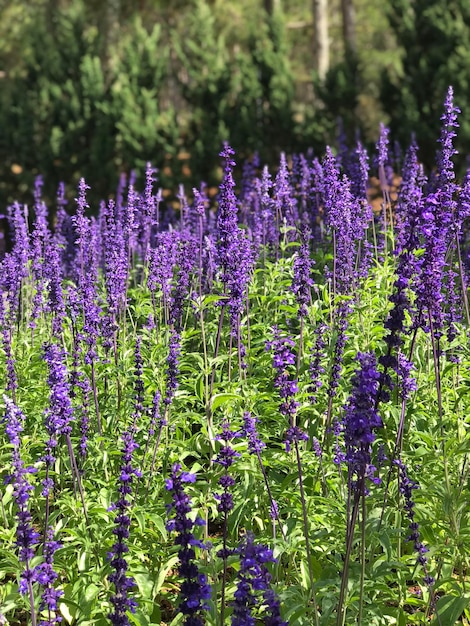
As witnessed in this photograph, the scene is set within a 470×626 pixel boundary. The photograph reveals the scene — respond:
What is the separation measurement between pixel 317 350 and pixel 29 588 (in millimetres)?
2356

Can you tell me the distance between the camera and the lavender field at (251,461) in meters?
3.27

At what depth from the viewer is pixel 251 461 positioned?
14.7 feet

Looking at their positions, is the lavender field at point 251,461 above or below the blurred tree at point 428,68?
below

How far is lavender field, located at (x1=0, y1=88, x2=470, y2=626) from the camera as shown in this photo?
10.7ft

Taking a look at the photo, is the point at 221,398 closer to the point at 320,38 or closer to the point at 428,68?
the point at 428,68

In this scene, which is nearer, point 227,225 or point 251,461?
point 251,461

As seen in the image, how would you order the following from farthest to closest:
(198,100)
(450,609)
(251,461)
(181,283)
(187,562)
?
(198,100) < (181,283) < (251,461) < (450,609) < (187,562)

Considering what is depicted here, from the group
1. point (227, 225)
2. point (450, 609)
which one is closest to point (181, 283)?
point (227, 225)

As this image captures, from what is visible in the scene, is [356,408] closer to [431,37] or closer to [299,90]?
[431,37]

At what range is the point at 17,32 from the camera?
32344 millimetres

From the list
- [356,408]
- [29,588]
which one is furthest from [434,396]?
[29,588]

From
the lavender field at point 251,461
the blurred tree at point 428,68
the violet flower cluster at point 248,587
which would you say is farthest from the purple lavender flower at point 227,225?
the blurred tree at point 428,68

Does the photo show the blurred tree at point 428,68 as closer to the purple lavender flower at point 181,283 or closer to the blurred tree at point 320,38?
the blurred tree at point 320,38

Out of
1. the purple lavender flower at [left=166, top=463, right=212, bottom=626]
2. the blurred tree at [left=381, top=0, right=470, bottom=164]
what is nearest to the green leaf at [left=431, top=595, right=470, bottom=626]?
the purple lavender flower at [left=166, top=463, right=212, bottom=626]
